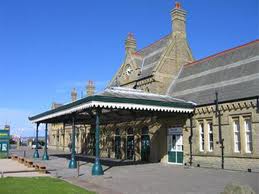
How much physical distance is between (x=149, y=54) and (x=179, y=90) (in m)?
7.41

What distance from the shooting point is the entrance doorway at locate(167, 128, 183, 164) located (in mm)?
26250

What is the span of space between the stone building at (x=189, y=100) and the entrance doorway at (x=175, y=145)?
0.25ft

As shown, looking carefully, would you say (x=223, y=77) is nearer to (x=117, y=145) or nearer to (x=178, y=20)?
(x=178, y=20)

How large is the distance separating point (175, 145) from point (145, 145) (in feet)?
12.4

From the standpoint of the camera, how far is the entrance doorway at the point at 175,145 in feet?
86.1

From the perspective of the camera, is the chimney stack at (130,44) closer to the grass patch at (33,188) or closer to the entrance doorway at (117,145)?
the entrance doorway at (117,145)

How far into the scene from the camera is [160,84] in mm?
29875

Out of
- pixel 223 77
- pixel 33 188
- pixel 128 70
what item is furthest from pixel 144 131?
pixel 33 188

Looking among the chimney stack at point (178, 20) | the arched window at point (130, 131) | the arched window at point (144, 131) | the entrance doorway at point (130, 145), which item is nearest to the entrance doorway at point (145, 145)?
the arched window at point (144, 131)

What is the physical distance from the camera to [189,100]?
25.8 meters

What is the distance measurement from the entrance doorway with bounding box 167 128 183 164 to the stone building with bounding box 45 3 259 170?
8 cm

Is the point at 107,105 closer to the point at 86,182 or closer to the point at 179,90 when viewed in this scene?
the point at 86,182

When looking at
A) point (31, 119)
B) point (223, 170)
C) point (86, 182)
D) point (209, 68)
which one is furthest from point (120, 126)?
point (86, 182)

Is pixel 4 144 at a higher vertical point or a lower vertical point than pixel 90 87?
lower
